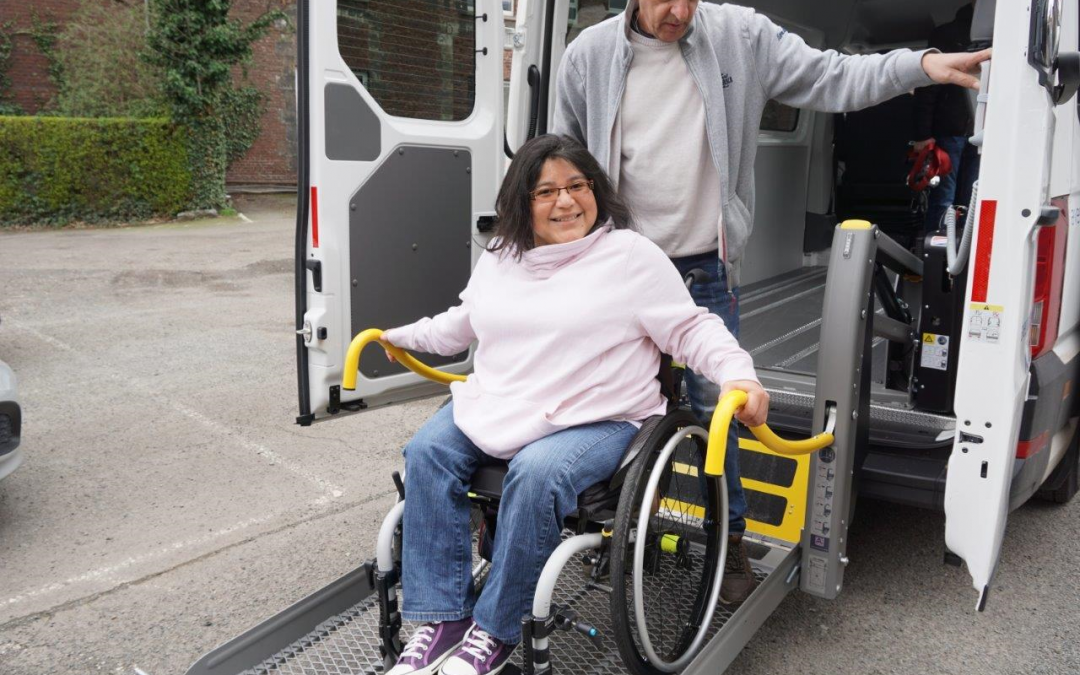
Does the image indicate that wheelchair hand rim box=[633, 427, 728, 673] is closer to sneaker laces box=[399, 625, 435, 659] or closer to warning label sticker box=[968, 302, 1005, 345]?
sneaker laces box=[399, 625, 435, 659]

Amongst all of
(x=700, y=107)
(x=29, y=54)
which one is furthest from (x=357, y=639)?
(x=29, y=54)

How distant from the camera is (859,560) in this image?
3.28 metres

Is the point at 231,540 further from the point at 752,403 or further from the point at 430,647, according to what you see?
the point at 752,403

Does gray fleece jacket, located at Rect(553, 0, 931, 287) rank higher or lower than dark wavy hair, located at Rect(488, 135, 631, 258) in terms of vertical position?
higher

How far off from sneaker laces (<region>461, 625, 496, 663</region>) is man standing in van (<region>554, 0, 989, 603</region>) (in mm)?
837

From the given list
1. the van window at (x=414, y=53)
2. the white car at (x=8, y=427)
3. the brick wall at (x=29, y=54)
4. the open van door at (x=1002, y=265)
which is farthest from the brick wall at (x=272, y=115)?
the open van door at (x=1002, y=265)

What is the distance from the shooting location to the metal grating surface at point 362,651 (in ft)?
7.56

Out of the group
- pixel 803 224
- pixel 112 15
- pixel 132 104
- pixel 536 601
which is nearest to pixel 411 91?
pixel 536 601

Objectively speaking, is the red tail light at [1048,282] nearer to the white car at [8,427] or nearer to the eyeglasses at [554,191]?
the eyeglasses at [554,191]

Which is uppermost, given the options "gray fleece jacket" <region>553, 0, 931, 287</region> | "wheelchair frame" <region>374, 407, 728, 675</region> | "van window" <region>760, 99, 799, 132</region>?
"van window" <region>760, 99, 799, 132</region>

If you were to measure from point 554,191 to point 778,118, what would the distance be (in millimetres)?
4340

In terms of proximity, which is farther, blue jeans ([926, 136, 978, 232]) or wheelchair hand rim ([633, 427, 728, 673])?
blue jeans ([926, 136, 978, 232])

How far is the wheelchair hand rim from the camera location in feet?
6.34

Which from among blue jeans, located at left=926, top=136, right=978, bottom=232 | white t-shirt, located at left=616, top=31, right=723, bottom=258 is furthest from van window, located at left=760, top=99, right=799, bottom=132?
white t-shirt, located at left=616, top=31, right=723, bottom=258
